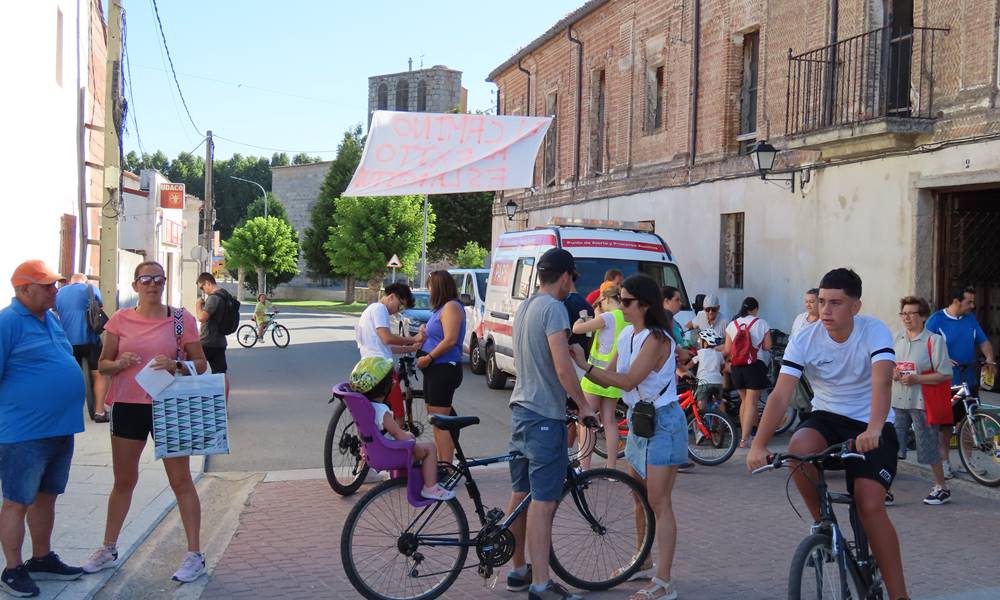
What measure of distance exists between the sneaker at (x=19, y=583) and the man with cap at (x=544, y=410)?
2.75m

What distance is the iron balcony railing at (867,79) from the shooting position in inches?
533

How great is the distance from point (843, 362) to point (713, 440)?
5620 mm

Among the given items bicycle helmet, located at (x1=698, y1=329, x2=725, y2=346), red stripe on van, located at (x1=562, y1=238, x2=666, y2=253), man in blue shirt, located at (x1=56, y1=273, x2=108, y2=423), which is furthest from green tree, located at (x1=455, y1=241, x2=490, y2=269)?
bicycle helmet, located at (x1=698, y1=329, x2=725, y2=346)

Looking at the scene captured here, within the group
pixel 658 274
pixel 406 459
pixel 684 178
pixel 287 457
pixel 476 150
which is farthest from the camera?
pixel 684 178

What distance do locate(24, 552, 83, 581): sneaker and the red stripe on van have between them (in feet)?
30.9

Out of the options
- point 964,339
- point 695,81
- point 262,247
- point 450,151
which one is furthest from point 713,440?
point 262,247

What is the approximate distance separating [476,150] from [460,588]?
26.0ft

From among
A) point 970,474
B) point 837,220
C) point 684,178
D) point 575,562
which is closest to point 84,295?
point 575,562

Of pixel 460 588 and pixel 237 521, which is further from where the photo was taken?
pixel 237 521

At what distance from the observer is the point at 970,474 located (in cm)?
940

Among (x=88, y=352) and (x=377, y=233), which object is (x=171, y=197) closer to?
(x=88, y=352)

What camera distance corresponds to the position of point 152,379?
19.0ft

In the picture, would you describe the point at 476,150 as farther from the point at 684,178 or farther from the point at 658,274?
the point at 684,178

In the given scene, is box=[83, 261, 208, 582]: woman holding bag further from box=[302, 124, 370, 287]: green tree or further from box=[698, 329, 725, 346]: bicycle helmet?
box=[302, 124, 370, 287]: green tree
